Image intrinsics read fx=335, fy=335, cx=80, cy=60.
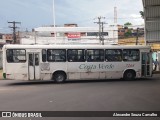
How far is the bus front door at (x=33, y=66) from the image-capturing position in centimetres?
2298

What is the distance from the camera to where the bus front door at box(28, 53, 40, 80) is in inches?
905

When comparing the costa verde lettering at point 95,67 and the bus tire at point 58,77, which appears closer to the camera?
the bus tire at point 58,77

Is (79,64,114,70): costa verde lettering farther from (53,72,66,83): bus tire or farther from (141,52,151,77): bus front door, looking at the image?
(141,52,151,77): bus front door

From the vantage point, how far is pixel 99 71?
963 inches

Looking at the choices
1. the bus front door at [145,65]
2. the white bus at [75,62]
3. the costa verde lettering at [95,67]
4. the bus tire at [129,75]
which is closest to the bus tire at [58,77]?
the white bus at [75,62]

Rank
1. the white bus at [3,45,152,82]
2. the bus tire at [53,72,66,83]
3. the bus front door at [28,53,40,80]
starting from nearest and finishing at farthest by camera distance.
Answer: the white bus at [3,45,152,82] → the bus front door at [28,53,40,80] → the bus tire at [53,72,66,83]

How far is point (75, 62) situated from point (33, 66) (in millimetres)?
3060

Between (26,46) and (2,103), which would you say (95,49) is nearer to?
(26,46)

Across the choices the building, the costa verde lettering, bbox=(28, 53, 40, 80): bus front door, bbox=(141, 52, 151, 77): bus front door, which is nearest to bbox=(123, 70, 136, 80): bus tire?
bbox=(141, 52, 151, 77): bus front door

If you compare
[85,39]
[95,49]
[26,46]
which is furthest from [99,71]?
[85,39]

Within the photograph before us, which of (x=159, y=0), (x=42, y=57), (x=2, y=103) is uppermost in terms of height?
(x=159, y=0)

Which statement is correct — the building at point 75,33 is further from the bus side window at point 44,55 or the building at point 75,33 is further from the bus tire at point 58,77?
the bus side window at point 44,55

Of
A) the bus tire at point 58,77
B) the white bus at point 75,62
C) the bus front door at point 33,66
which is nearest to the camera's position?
the white bus at point 75,62

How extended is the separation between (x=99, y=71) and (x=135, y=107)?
40.8 feet
